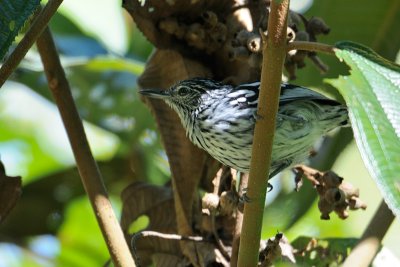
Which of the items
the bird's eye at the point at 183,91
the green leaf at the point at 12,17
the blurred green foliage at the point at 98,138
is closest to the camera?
the green leaf at the point at 12,17

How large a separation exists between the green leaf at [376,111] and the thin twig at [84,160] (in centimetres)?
105

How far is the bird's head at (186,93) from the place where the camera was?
335 centimetres

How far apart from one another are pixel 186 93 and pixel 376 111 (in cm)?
184

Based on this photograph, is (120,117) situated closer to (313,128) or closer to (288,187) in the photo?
(288,187)

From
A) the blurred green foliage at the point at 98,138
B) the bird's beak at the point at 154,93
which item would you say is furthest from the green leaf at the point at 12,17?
the blurred green foliage at the point at 98,138

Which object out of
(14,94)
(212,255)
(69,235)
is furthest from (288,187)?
(14,94)

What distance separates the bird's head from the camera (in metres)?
3.35

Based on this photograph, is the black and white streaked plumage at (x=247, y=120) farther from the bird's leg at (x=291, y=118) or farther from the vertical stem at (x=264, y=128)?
the vertical stem at (x=264, y=128)

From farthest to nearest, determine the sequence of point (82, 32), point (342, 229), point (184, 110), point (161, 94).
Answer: point (82, 32) < point (342, 229) < point (184, 110) < point (161, 94)

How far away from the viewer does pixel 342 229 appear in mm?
3969

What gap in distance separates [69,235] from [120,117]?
684 millimetres

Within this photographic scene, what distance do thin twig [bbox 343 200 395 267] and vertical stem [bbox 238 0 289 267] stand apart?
0.71 metres

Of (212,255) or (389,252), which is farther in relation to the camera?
(389,252)

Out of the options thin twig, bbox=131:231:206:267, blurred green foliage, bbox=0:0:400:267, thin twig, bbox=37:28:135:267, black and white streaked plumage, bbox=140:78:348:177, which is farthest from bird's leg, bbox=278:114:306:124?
thin twig, bbox=37:28:135:267
